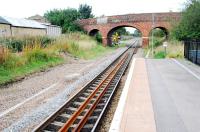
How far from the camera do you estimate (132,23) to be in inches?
2259

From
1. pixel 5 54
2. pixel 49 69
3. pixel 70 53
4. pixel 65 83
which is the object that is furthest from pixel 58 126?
pixel 70 53

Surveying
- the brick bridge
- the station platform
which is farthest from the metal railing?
the brick bridge

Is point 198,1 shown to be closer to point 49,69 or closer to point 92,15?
point 49,69

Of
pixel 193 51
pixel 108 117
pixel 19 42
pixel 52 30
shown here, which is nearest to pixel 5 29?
pixel 19 42

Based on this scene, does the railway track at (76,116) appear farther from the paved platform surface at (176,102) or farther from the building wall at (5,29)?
the building wall at (5,29)

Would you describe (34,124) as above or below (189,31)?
below

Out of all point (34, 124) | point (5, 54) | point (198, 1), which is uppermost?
point (198, 1)

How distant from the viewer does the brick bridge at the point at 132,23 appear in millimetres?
53438

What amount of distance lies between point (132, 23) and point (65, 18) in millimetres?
19090

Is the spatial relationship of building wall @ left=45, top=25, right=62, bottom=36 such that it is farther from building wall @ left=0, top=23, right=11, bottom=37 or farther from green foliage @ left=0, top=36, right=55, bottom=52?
green foliage @ left=0, top=36, right=55, bottom=52

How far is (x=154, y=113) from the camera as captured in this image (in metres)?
8.34

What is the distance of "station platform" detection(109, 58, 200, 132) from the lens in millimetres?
7199

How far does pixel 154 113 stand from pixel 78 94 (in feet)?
12.2

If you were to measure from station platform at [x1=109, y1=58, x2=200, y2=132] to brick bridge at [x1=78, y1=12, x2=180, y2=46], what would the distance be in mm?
38948
